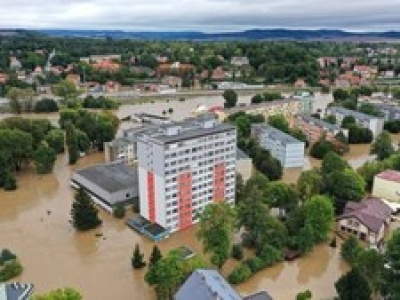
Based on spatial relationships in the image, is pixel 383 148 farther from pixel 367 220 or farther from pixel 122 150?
pixel 122 150

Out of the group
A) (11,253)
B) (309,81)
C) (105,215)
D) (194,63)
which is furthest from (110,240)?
(194,63)

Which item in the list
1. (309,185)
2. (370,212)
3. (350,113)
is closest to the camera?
(370,212)

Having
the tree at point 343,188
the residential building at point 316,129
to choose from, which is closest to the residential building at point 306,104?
the residential building at point 316,129

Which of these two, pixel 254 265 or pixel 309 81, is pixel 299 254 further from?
pixel 309 81

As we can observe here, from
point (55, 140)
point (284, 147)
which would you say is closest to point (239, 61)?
point (284, 147)

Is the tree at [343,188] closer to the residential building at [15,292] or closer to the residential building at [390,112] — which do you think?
the residential building at [15,292]

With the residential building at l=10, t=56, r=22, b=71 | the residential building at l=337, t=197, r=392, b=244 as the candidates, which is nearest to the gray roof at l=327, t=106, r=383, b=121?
the residential building at l=337, t=197, r=392, b=244
